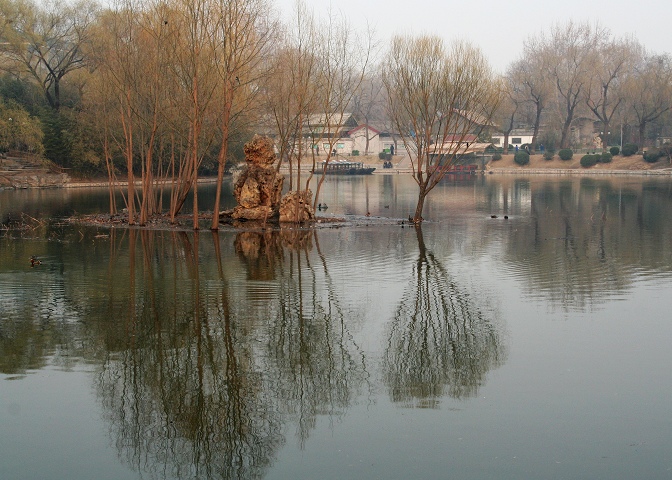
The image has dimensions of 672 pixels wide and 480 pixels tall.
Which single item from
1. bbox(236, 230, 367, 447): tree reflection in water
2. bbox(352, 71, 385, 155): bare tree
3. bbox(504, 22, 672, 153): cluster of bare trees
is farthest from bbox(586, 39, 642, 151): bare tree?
bbox(236, 230, 367, 447): tree reflection in water

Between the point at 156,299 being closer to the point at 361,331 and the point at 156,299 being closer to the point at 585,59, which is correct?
the point at 361,331

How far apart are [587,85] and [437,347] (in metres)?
81.5

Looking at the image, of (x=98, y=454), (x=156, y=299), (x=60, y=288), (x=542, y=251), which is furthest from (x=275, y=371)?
(x=542, y=251)

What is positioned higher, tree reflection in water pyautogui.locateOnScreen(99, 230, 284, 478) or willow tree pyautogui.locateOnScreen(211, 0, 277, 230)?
willow tree pyautogui.locateOnScreen(211, 0, 277, 230)

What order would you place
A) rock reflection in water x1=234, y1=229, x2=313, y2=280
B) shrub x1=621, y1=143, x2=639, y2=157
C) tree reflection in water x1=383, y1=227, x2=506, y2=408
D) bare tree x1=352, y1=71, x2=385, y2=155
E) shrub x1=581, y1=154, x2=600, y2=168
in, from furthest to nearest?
bare tree x1=352, y1=71, x2=385, y2=155 → shrub x1=581, y1=154, x2=600, y2=168 → shrub x1=621, y1=143, x2=639, y2=157 → rock reflection in water x1=234, y1=229, x2=313, y2=280 → tree reflection in water x1=383, y1=227, x2=506, y2=408

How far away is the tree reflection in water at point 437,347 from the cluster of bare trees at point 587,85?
65844 mm

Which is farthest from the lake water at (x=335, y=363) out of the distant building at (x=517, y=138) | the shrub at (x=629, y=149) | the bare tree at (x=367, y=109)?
the distant building at (x=517, y=138)

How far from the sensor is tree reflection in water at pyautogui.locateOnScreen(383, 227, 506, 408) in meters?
10.2

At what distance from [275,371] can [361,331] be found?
238 centimetres

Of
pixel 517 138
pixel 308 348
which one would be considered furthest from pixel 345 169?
pixel 308 348

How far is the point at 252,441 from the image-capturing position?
859 cm

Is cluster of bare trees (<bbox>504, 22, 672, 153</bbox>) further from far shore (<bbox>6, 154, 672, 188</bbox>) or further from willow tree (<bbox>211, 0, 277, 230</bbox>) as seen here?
willow tree (<bbox>211, 0, 277, 230</bbox>)

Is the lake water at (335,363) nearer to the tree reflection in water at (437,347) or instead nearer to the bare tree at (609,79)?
the tree reflection in water at (437,347)

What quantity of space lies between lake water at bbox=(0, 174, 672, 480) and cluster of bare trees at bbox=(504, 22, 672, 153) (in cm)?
6290
